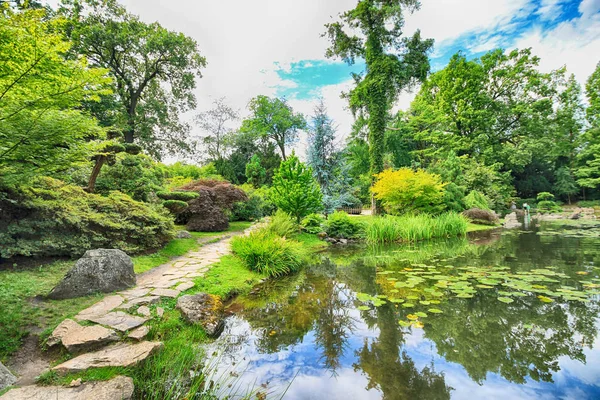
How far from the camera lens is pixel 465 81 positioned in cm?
1786

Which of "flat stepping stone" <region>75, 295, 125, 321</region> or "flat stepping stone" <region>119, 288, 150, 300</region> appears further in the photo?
"flat stepping stone" <region>119, 288, 150, 300</region>

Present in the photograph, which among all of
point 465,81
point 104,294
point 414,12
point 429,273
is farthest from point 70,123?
point 465,81

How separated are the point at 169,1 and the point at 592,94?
29938 millimetres

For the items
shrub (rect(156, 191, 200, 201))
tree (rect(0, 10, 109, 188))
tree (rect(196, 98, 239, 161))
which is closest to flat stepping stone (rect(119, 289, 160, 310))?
tree (rect(0, 10, 109, 188))

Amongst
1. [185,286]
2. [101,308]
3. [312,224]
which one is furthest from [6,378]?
[312,224]

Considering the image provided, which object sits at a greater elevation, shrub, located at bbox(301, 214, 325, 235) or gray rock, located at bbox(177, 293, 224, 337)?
shrub, located at bbox(301, 214, 325, 235)

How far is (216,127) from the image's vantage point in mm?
23312

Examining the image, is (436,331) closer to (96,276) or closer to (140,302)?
(140,302)

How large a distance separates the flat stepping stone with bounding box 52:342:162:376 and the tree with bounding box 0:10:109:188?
1903 millimetres

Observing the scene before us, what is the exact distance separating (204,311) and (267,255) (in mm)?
2095

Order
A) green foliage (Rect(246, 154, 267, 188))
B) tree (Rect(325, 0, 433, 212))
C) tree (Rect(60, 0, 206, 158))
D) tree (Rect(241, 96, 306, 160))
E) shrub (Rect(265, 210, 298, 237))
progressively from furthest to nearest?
tree (Rect(241, 96, 306, 160)), green foliage (Rect(246, 154, 267, 188)), tree (Rect(60, 0, 206, 158)), tree (Rect(325, 0, 433, 212)), shrub (Rect(265, 210, 298, 237))

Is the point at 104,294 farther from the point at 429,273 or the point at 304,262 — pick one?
the point at 429,273

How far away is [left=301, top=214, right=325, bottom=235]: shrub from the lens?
850 centimetres

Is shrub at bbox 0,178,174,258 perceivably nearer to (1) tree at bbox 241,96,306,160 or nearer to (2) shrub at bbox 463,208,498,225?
(2) shrub at bbox 463,208,498,225
